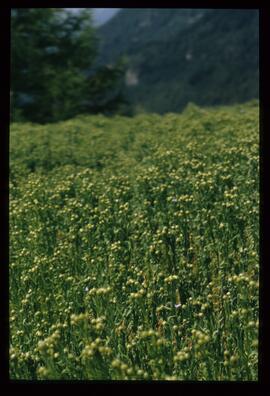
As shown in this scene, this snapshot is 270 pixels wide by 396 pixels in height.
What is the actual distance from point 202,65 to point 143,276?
52498mm

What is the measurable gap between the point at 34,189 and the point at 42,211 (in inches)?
15.3

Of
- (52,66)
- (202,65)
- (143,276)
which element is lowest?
(143,276)

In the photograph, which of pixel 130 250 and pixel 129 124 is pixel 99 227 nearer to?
pixel 130 250

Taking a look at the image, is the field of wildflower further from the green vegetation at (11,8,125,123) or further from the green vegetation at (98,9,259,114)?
the green vegetation at (98,9,259,114)

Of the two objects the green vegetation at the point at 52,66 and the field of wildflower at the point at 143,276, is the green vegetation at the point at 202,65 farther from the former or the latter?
the field of wildflower at the point at 143,276

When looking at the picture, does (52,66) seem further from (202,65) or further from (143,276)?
(202,65)

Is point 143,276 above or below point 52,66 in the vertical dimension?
below

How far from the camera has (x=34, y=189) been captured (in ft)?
21.6

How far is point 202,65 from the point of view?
181 ft

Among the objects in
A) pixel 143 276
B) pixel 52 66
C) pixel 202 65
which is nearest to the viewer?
pixel 143 276

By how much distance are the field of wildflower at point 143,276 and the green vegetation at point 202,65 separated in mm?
38713

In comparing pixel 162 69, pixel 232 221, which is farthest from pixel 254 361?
pixel 162 69

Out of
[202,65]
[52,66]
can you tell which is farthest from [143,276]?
[202,65]

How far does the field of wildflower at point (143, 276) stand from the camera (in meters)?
3.71
